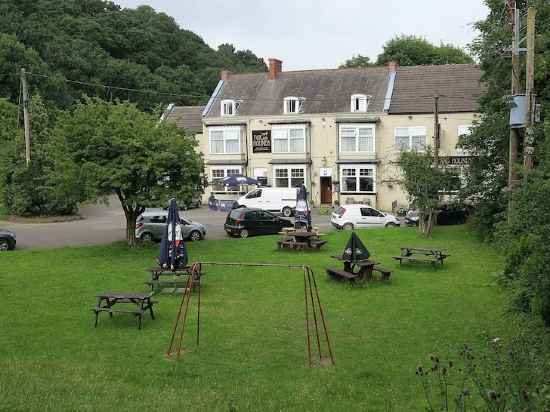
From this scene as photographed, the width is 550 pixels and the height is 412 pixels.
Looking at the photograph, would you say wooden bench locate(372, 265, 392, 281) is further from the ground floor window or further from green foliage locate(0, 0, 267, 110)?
green foliage locate(0, 0, 267, 110)

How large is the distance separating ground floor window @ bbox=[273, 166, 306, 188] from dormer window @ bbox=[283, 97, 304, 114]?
4.54m

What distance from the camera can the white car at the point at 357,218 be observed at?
34.0 meters

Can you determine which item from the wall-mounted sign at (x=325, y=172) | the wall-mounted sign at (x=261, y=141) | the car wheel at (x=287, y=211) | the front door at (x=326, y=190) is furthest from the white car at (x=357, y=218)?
the wall-mounted sign at (x=261, y=141)

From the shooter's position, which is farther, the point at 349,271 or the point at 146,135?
the point at 146,135

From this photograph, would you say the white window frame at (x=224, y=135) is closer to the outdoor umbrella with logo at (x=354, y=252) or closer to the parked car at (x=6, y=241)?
the parked car at (x=6, y=241)

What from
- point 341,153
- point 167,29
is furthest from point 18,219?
point 167,29

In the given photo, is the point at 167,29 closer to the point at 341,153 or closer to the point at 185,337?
the point at 341,153

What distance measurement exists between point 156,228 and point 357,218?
37.7 ft

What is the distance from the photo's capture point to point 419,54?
72.8 meters

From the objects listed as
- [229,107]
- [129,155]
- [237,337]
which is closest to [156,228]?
[129,155]

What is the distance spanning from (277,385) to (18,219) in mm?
32789

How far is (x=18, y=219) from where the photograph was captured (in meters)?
38.4

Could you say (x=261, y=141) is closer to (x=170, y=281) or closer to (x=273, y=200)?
(x=273, y=200)

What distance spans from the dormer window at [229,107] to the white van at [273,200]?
11055 mm
